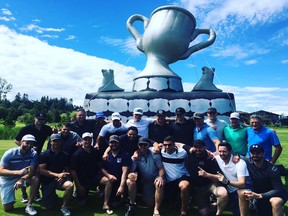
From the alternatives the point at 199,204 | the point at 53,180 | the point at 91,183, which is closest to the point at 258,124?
the point at 199,204

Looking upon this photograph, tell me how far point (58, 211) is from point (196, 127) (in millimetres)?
2821

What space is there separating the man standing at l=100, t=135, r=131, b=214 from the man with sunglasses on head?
0.51ft

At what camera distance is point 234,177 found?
4340mm

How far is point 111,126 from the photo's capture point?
573cm

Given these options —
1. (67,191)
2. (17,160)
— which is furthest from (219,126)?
(17,160)

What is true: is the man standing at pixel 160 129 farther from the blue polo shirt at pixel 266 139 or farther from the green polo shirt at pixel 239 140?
the blue polo shirt at pixel 266 139

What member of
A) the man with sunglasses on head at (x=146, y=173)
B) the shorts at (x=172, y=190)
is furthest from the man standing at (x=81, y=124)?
the shorts at (x=172, y=190)

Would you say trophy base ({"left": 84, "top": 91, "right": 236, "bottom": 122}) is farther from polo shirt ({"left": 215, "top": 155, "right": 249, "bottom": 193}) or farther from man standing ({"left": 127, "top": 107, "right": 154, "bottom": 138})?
polo shirt ({"left": 215, "top": 155, "right": 249, "bottom": 193})

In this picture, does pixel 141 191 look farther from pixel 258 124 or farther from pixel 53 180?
pixel 258 124

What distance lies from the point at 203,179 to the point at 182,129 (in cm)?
108

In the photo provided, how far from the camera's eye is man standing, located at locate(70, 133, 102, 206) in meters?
4.95

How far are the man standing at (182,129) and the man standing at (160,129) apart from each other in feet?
0.38

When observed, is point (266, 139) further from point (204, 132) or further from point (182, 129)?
point (182, 129)

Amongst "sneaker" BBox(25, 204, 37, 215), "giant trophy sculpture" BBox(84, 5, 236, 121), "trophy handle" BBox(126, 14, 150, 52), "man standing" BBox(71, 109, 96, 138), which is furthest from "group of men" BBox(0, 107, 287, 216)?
"trophy handle" BBox(126, 14, 150, 52)
